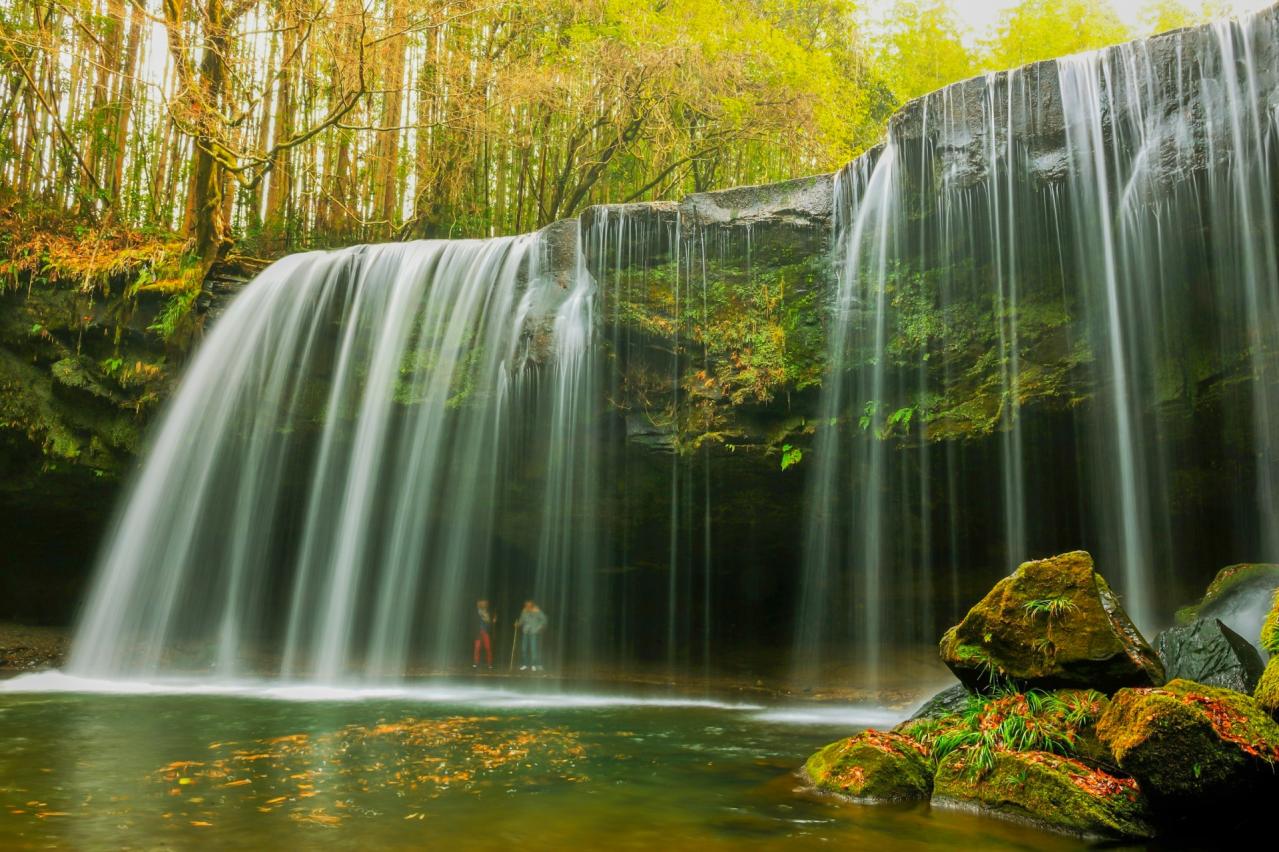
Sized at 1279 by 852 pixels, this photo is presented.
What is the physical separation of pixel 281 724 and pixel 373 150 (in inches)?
623

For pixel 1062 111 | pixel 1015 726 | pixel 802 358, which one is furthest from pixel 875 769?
pixel 1062 111

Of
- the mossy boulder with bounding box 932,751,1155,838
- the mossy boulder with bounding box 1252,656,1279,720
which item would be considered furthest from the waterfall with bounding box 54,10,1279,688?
the mossy boulder with bounding box 932,751,1155,838

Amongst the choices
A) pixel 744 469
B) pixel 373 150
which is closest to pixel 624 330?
pixel 744 469

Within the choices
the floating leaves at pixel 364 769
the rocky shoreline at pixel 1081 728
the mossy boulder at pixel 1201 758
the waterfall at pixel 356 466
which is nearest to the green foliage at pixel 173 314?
the waterfall at pixel 356 466

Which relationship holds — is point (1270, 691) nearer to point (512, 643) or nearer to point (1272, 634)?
point (1272, 634)

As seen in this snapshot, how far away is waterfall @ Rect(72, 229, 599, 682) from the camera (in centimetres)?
1358

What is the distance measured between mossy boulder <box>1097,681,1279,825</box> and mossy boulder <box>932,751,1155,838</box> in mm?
169

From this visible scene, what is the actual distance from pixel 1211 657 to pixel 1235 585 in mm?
2341

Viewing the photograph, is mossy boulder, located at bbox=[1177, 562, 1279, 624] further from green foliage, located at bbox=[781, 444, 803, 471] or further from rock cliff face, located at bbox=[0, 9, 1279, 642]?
green foliage, located at bbox=[781, 444, 803, 471]

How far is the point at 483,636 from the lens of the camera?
15500 millimetres

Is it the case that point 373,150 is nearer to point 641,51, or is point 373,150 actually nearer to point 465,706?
point 641,51

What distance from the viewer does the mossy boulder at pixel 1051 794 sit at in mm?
4867

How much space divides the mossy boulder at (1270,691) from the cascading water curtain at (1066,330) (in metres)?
5.57

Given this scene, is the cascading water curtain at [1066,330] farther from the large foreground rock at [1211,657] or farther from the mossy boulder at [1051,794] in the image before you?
the mossy boulder at [1051,794]
